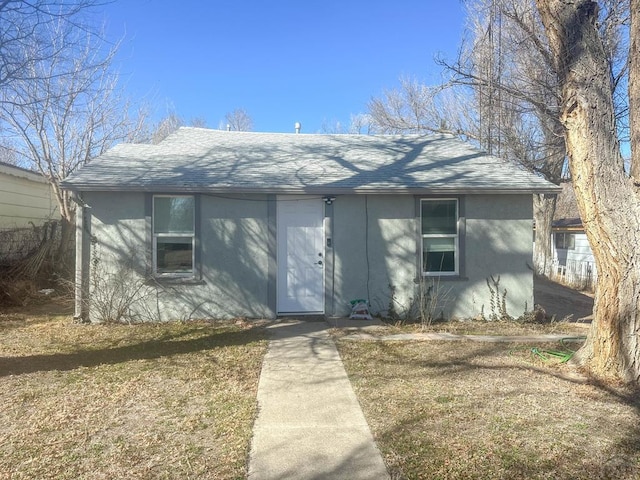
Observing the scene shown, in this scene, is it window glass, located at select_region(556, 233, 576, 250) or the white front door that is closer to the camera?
the white front door

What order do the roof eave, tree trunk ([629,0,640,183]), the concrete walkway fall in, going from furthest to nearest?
1. the roof eave
2. tree trunk ([629,0,640,183])
3. the concrete walkway

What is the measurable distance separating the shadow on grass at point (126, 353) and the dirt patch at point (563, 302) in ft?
22.9

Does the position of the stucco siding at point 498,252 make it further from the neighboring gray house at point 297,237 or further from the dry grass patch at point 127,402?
A: the dry grass patch at point 127,402

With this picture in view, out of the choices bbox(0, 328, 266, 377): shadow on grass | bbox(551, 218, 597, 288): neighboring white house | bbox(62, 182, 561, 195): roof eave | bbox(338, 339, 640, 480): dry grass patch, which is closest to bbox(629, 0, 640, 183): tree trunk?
bbox(338, 339, 640, 480): dry grass patch

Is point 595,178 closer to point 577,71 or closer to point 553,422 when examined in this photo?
point 577,71

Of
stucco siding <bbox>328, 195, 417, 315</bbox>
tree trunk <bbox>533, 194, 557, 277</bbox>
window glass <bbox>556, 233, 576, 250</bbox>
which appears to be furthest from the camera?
window glass <bbox>556, 233, 576, 250</bbox>

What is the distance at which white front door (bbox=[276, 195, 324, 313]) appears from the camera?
9031mm

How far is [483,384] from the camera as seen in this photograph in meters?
5.30

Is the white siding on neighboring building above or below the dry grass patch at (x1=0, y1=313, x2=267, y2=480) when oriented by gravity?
above

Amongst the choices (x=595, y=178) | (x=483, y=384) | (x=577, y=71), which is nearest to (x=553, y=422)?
(x=483, y=384)

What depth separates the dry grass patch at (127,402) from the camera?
353 centimetres

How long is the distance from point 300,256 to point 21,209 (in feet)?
32.4

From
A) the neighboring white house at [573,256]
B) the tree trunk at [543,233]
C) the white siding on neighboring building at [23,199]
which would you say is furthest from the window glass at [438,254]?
the tree trunk at [543,233]

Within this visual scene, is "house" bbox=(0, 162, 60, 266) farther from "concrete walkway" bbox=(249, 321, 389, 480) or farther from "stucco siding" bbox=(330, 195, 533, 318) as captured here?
"concrete walkway" bbox=(249, 321, 389, 480)
